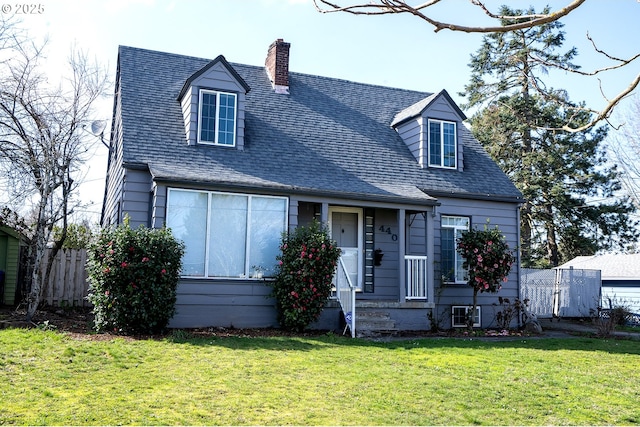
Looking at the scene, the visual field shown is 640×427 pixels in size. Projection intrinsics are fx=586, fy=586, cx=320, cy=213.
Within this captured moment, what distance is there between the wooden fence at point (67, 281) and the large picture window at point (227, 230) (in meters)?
3.92

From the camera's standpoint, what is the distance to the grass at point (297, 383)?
18.1 ft

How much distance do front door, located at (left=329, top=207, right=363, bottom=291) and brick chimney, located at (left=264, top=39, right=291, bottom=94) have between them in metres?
3.96

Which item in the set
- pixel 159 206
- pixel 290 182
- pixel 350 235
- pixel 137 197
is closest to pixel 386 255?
pixel 350 235

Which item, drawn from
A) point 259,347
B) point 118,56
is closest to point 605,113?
point 259,347

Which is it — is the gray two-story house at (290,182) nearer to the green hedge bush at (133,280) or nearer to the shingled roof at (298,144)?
the shingled roof at (298,144)

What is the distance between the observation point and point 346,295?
11805 millimetres

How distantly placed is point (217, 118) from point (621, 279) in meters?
17.1

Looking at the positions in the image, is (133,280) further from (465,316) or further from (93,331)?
(465,316)

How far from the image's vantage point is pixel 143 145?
39.9 feet

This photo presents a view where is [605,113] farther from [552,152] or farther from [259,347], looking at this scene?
[552,152]

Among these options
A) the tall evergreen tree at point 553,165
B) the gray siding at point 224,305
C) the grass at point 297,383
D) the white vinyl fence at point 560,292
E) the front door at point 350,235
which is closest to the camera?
the grass at point 297,383

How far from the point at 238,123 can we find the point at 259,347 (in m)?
5.86

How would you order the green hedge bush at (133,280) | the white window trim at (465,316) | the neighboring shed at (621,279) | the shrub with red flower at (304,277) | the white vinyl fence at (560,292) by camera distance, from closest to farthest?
1. the green hedge bush at (133,280)
2. the shrub with red flower at (304,277)
3. the white window trim at (465,316)
4. the white vinyl fence at (560,292)
5. the neighboring shed at (621,279)

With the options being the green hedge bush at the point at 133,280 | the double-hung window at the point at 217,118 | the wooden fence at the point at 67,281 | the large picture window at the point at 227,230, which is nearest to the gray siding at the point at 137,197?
the large picture window at the point at 227,230
